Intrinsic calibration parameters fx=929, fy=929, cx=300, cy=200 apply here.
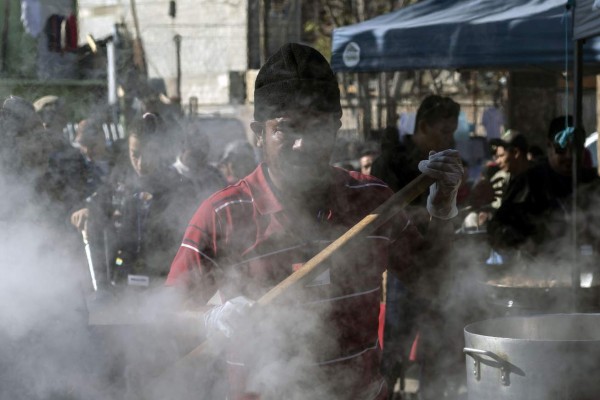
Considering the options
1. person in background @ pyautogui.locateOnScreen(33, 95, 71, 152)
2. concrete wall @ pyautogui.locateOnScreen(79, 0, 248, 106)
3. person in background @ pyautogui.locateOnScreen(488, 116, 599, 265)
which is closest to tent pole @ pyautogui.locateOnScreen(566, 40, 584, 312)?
person in background @ pyautogui.locateOnScreen(488, 116, 599, 265)

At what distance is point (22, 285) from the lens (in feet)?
12.1

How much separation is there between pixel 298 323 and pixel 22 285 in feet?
5.39

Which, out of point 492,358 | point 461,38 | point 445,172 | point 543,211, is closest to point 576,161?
point 543,211

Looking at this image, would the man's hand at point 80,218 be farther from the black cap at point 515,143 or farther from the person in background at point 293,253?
the black cap at point 515,143

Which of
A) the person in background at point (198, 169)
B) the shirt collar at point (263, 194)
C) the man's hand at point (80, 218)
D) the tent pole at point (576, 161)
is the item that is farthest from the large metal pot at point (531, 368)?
the person in background at point (198, 169)

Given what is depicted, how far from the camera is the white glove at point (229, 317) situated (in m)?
2.27

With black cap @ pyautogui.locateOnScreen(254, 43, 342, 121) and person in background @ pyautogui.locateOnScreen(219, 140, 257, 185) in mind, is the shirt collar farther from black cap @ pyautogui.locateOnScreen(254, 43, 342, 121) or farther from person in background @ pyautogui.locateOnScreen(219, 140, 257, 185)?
person in background @ pyautogui.locateOnScreen(219, 140, 257, 185)

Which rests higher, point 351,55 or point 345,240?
point 351,55

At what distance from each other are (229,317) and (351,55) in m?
4.82

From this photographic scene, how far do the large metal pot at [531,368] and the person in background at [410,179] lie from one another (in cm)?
227

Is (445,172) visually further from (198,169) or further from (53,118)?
(198,169)

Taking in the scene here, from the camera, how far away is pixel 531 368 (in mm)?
2344

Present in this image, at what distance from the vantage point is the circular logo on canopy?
680 cm

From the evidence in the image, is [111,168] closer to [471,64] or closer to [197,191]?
[197,191]
